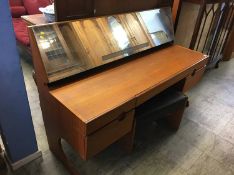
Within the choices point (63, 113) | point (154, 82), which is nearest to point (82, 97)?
point (63, 113)

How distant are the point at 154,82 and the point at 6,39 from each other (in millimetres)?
835

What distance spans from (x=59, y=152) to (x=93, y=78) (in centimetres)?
63

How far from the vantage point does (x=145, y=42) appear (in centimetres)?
157

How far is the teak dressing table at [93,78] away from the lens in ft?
3.39

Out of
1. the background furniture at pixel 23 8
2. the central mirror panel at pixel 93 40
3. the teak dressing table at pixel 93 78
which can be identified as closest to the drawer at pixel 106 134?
the teak dressing table at pixel 93 78

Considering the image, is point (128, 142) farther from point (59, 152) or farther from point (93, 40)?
point (93, 40)

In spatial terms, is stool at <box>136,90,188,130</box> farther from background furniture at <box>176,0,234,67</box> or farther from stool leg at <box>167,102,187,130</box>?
background furniture at <box>176,0,234,67</box>

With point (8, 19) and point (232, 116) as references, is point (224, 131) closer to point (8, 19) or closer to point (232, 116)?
point (232, 116)

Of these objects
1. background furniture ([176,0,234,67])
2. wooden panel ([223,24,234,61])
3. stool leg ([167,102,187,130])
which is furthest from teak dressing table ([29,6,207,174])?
wooden panel ([223,24,234,61])

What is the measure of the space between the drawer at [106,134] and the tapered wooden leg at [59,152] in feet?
1.34

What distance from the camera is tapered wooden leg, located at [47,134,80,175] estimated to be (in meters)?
1.42

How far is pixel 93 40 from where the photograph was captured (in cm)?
127

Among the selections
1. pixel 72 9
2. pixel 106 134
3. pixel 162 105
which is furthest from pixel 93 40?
pixel 162 105

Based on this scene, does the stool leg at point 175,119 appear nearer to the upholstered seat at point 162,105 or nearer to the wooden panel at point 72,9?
the upholstered seat at point 162,105
